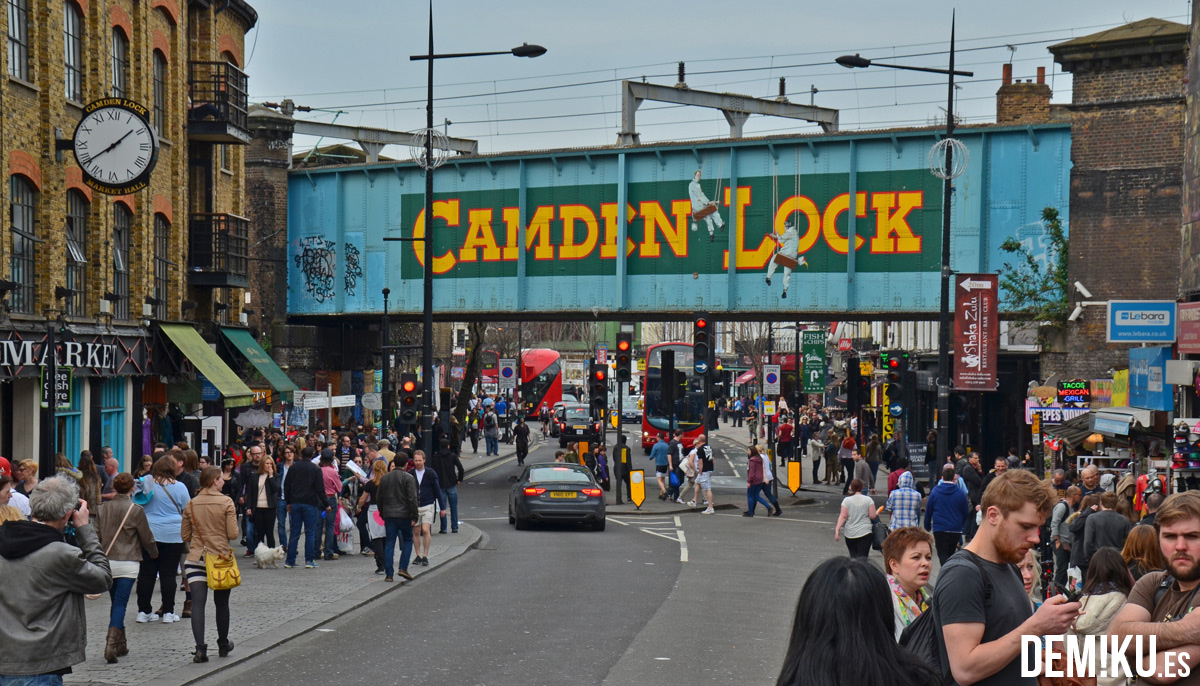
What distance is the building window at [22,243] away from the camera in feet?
73.7

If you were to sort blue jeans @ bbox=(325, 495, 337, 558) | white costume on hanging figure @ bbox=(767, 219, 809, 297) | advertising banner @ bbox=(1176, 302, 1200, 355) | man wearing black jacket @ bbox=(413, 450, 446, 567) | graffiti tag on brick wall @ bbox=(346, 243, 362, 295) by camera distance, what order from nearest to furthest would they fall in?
1. man wearing black jacket @ bbox=(413, 450, 446, 567)
2. advertising banner @ bbox=(1176, 302, 1200, 355)
3. blue jeans @ bbox=(325, 495, 337, 558)
4. white costume on hanging figure @ bbox=(767, 219, 809, 297)
5. graffiti tag on brick wall @ bbox=(346, 243, 362, 295)

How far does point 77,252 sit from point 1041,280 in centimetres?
2052

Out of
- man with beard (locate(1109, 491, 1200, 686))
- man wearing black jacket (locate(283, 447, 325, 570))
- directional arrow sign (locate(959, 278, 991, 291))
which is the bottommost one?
man wearing black jacket (locate(283, 447, 325, 570))

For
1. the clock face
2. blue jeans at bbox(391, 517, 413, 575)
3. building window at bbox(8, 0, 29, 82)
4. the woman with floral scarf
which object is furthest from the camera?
the clock face

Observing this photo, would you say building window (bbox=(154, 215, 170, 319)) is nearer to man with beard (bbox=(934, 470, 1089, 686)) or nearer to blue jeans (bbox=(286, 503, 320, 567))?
blue jeans (bbox=(286, 503, 320, 567))

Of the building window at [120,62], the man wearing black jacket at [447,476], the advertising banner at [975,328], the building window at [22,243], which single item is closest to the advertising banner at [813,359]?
the advertising banner at [975,328]

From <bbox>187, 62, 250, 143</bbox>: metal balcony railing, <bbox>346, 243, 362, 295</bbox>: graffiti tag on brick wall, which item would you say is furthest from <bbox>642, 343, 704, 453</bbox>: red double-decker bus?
<bbox>187, 62, 250, 143</bbox>: metal balcony railing

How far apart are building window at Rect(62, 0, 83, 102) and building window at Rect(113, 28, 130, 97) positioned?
1.57 metres

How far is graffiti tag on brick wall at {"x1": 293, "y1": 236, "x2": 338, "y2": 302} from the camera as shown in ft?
127

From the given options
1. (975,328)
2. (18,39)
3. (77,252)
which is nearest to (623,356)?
(975,328)

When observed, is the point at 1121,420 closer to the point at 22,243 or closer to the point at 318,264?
the point at 22,243

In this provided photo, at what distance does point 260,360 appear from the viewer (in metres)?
33.8

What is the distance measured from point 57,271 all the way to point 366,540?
7.98 meters

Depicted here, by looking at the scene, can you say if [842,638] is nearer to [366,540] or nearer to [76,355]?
[366,540]
